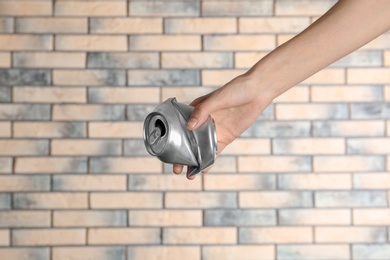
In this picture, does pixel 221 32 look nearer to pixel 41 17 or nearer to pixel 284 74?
pixel 41 17

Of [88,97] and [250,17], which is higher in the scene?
[250,17]

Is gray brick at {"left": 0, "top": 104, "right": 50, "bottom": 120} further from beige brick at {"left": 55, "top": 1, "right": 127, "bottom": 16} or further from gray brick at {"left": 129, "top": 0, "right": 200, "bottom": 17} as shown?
gray brick at {"left": 129, "top": 0, "right": 200, "bottom": 17}

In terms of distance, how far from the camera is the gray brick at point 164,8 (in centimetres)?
285

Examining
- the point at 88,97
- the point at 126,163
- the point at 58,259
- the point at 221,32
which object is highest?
the point at 221,32

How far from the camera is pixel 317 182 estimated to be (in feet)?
9.27

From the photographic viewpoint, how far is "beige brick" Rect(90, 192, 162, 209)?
2807mm

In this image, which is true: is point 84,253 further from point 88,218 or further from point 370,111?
point 370,111

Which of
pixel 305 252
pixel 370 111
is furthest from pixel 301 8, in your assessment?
pixel 305 252

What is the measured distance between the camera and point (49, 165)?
2.81 m

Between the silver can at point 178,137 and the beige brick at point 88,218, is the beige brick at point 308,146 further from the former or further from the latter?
the silver can at point 178,137

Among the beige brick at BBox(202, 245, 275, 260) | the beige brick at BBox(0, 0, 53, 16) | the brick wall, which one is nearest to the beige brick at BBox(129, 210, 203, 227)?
the brick wall

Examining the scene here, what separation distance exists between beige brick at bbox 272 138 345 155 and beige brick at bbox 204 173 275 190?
A: 119 mm

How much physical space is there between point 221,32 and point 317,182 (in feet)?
2.28

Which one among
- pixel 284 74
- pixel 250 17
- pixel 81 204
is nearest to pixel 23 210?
pixel 81 204
